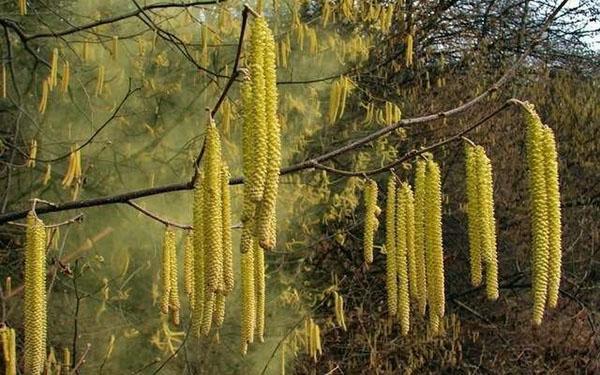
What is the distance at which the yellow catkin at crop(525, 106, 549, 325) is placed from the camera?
4.18 ft

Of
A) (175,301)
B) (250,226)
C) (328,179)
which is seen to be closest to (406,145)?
(328,179)

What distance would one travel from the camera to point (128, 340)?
423cm

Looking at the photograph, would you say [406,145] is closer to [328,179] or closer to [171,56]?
[328,179]

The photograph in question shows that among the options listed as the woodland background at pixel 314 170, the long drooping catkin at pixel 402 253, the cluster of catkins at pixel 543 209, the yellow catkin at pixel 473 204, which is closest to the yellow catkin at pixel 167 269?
the long drooping catkin at pixel 402 253

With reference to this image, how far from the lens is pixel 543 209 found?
1.29 meters

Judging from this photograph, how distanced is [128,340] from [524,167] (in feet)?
8.60

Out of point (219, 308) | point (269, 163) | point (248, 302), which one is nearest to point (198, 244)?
point (219, 308)

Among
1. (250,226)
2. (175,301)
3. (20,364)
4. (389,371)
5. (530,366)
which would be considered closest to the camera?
(250,226)

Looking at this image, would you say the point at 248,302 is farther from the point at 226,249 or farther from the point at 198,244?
the point at 226,249

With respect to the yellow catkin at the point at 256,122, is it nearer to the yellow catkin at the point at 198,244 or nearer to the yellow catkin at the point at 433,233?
the yellow catkin at the point at 198,244

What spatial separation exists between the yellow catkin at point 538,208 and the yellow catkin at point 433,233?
205 millimetres

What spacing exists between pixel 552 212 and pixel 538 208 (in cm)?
3

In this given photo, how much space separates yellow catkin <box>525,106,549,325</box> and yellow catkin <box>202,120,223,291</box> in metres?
0.46

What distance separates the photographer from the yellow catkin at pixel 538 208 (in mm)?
1273
